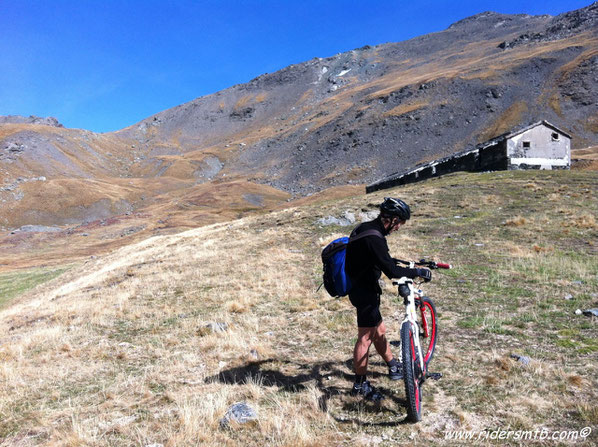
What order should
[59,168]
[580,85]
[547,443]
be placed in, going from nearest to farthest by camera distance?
[547,443], [580,85], [59,168]

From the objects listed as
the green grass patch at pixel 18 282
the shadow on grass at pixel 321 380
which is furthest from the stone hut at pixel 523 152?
the green grass patch at pixel 18 282

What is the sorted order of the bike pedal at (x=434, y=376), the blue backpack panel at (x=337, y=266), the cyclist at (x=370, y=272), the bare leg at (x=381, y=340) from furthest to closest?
1. the bike pedal at (x=434, y=376)
2. the bare leg at (x=381, y=340)
3. the blue backpack panel at (x=337, y=266)
4. the cyclist at (x=370, y=272)

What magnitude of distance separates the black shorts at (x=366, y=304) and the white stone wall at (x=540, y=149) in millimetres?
38080

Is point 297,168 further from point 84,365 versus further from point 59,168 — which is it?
point 84,365

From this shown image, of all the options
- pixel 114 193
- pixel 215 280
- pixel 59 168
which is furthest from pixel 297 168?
pixel 215 280

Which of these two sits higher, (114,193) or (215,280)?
(114,193)

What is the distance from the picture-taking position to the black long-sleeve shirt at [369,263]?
4332 mm

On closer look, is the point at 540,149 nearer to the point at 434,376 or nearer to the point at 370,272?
the point at 434,376

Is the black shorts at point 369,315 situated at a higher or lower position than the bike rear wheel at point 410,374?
higher

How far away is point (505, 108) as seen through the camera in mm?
81625

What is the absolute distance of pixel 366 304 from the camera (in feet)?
15.0

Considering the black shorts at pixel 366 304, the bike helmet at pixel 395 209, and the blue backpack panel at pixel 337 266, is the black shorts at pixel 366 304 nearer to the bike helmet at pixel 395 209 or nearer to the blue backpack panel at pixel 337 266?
the blue backpack panel at pixel 337 266

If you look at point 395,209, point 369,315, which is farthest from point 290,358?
point 395,209

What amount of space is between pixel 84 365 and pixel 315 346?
428cm
